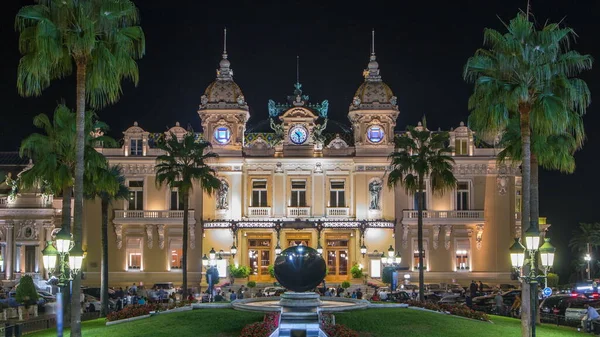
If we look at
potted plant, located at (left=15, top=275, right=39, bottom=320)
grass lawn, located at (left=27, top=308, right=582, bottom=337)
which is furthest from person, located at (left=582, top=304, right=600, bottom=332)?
potted plant, located at (left=15, top=275, right=39, bottom=320)

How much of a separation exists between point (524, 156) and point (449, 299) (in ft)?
68.5

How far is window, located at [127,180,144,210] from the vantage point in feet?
218

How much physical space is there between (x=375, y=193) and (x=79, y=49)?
3907 centimetres

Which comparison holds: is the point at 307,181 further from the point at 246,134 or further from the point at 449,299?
the point at 449,299

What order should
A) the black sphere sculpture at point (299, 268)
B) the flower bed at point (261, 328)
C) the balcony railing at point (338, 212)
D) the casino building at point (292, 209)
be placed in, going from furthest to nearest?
the balcony railing at point (338, 212)
the casino building at point (292, 209)
the flower bed at point (261, 328)
the black sphere sculpture at point (299, 268)

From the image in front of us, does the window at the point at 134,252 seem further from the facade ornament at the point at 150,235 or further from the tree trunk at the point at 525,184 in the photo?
the tree trunk at the point at 525,184

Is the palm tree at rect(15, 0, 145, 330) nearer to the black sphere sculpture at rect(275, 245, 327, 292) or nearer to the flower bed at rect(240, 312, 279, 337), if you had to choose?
the flower bed at rect(240, 312, 279, 337)

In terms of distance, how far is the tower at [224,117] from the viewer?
214 ft

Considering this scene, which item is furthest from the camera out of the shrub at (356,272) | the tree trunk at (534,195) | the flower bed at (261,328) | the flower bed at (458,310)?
the shrub at (356,272)

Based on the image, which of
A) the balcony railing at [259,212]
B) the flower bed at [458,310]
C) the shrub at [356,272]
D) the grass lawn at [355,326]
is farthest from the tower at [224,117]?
the grass lawn at [355,326]

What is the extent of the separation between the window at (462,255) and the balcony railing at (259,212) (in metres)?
14.4

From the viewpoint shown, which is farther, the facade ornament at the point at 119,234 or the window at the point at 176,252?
the window at the point at 176,252

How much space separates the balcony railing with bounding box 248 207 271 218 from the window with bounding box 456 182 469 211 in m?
14.3

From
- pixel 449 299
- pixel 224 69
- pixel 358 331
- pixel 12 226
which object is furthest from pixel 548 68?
pixel 12 226
